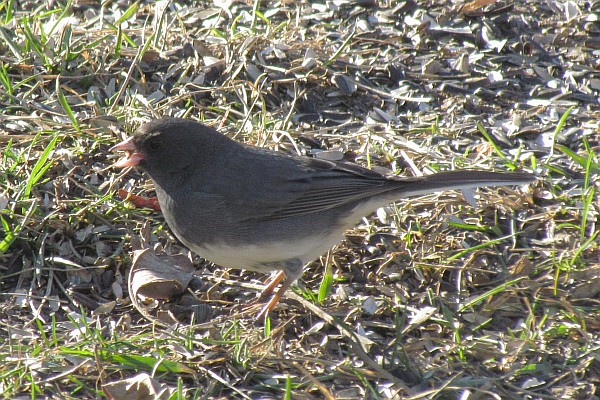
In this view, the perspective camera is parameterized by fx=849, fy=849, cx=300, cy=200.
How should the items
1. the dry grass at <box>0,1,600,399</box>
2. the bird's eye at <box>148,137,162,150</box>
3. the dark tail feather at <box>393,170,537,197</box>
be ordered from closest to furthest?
the dry grass at <box>0,1,600,399</box> → the dark tail feather at <box>393,170,537,197</box> → the bird's eye at <box>148,137,162,150</box>

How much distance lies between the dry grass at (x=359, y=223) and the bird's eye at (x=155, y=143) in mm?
360

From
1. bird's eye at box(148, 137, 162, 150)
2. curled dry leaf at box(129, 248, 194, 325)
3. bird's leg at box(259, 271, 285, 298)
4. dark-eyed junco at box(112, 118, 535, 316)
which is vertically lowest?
bird's leg at box(259, 271, 285, 298)

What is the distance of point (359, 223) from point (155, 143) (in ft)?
3.44

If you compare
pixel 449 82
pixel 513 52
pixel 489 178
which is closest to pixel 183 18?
pixel 449 82

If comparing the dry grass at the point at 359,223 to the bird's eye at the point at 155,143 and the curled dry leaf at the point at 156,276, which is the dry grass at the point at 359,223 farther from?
the bird's eye at the point at 155,143

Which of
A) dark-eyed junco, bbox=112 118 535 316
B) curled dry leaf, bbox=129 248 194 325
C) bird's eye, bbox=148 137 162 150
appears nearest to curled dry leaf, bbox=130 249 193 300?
curled dry leaf, bbox=129 248 194 325

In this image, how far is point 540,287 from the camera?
11.6 ft

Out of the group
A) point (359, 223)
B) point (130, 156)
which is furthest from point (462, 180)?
point (130, 156)

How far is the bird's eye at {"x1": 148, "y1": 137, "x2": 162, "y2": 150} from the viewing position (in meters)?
3.65

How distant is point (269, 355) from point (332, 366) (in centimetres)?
24

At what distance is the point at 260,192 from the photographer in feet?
11.9

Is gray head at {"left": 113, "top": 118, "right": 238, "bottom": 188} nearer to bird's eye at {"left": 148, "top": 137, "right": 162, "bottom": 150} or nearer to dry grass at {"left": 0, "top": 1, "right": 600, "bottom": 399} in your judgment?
bird's eye at {"left": 148, "top": 137, "right": 162, "bottom": 150}

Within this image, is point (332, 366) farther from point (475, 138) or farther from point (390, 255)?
point (475, 138)

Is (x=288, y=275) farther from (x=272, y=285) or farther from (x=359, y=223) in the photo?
(x=359, y=223)
